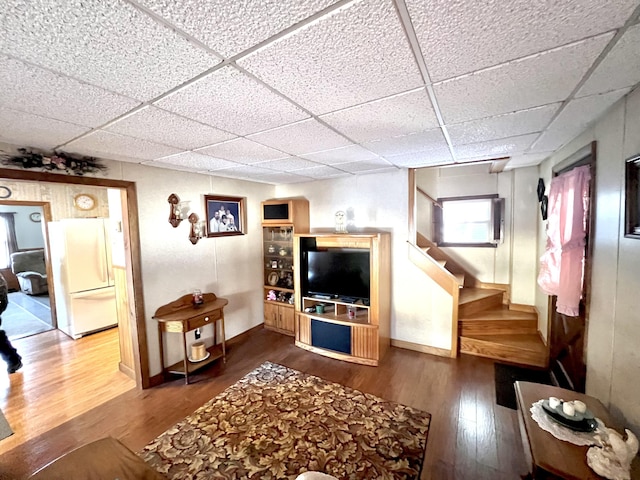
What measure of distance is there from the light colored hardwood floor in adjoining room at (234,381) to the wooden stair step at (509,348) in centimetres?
14

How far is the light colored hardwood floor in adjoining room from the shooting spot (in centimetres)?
191

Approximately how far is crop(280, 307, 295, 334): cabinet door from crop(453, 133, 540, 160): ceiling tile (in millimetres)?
3119

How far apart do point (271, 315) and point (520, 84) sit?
13.3 feet

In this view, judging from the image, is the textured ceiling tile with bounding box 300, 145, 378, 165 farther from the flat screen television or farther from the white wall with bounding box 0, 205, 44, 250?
the white wall with bounding box 0, 205, 44, 250

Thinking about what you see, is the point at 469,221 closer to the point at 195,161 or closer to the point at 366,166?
the point at 366,166

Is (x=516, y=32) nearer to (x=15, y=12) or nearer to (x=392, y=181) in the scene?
(x=15, y=12)

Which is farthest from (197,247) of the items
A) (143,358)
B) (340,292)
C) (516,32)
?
(516,32)

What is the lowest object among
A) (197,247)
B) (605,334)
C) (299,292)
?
(299,292)

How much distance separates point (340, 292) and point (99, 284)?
4.19 m

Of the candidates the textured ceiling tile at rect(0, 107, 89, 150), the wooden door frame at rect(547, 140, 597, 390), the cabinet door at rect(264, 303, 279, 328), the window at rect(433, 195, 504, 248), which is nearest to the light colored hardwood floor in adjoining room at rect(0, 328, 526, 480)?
the cabinet door at rect(264, 303, 279, 328)

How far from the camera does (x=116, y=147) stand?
2135mm

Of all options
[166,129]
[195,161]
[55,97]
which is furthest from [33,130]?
[195,161]

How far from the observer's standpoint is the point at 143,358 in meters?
2.76

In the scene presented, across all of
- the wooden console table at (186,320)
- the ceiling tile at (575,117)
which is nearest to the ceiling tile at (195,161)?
the wooden console table at (186,320)
